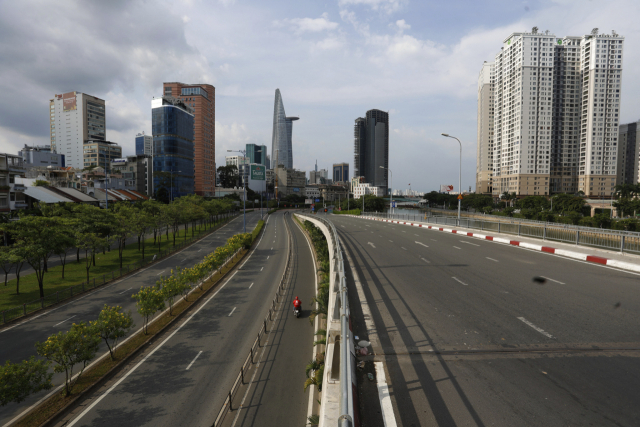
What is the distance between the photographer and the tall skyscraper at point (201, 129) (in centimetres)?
15125

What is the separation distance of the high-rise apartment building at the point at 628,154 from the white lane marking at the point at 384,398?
231 meters

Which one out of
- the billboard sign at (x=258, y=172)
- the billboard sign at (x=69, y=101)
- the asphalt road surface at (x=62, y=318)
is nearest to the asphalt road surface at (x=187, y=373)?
the asphalt road surface at (x=62, y=318)

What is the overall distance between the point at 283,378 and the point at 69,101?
18584cm

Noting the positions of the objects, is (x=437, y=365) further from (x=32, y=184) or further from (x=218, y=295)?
(x=32, y=184)

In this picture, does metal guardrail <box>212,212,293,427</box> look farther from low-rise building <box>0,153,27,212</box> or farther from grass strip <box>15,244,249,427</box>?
low-rise building <box>0,153,27,212</box>

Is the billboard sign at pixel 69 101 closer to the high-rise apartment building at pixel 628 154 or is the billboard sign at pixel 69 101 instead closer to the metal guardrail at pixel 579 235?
the metal guardrail at pixel 579 235

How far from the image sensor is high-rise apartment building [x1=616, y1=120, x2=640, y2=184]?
171000mm

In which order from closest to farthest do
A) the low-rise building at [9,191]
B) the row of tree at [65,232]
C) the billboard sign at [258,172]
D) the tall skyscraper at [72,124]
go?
the row of tree at [65,232] → the low-rise building at [9,191] → the billboard sign at [258,172] → the tall skyscraper at [72,124]

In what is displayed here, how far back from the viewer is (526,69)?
13412cm

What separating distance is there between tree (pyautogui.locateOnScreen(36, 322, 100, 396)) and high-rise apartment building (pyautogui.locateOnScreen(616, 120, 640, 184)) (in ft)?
767

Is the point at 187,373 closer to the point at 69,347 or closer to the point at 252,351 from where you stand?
the point at 252,351

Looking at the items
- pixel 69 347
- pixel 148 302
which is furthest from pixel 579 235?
pixel 69 347

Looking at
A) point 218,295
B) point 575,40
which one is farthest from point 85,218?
point 575,40

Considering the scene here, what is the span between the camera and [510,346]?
21.7 ft
